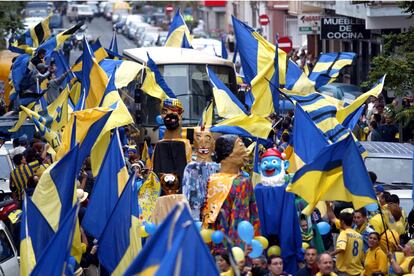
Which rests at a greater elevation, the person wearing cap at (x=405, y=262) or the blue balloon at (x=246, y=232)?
the blue balloon at (x=246, y=232)

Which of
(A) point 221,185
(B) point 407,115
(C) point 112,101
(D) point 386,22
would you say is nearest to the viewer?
(A) point 221,185

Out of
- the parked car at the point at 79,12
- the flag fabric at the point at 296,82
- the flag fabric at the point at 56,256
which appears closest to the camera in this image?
the flag fabric at the point at 56,256

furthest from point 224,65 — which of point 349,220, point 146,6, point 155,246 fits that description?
point 146,6

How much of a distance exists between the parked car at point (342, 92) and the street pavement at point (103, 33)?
17788 millimetres

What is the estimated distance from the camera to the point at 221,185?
12.8 m

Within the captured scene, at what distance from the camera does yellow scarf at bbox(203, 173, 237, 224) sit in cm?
1273

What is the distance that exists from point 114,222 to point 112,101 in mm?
5760

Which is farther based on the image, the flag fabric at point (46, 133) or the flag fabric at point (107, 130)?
the flag fabric at point (46, 133)

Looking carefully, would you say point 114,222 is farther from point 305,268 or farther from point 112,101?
point 112,101

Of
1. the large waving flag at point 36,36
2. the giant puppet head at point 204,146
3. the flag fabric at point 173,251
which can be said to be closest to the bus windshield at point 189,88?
the large waving flag at point 36,36

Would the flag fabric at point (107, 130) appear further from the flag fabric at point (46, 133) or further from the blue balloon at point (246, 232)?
the blue balloon at point (246, 232)

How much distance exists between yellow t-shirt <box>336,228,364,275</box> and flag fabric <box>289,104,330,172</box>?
1.57 metres

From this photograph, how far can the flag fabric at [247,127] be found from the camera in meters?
15.7

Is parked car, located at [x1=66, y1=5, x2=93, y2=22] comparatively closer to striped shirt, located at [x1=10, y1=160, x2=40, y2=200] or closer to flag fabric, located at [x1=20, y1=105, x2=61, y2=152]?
flag fabric, located at [x1=20, y1=105, x2=61, y2=152]
